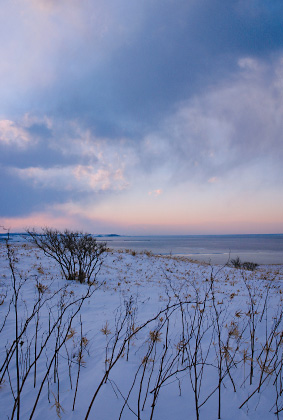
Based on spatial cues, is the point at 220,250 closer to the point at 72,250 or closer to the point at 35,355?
the point at 72,250

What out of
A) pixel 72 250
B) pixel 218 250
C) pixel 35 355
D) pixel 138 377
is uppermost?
pixel 35 355

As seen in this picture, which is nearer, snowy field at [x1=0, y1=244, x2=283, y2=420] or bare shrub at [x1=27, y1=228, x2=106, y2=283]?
snowy field at [x1=0, y1=244, x2=283, y2=420]

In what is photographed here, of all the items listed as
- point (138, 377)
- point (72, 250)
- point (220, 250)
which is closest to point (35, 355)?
point (138, 377)

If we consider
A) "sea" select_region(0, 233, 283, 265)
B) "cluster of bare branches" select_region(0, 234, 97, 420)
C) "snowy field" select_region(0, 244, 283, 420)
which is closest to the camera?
"cluster of bare branches" select_region(0, 234, 97, 420)

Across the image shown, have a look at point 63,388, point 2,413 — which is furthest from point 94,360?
point 2,413

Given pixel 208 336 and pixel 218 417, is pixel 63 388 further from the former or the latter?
pixel 208 336

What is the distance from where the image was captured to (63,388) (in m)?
2.36

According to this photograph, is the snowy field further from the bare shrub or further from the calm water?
the bare shrub

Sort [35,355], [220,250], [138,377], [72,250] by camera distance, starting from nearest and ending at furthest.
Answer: [35,355], [138,377], [72,250], [220,250]

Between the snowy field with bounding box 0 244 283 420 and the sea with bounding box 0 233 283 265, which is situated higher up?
the snowy field with bounding box 0 244 283 420

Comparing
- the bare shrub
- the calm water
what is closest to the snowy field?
the calm water

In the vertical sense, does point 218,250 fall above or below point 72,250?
below

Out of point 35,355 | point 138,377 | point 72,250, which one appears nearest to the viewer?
point 35,355

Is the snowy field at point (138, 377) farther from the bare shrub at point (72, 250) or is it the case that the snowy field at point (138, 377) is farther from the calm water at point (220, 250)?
the bare shrub at point (72, 250)
